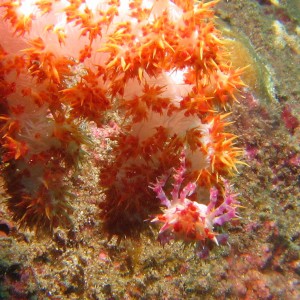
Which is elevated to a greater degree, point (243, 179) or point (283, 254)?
point (243, 179)

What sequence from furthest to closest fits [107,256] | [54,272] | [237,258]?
1. [237,258]
2. [107,256]
3. [54,272]

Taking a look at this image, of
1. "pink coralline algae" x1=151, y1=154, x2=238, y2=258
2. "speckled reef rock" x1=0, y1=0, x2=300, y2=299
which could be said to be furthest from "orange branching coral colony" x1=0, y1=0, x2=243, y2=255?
"speckled reef rock" x1=0, y1=0, x2=300, y2=299

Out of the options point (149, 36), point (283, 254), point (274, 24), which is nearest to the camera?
point (149, 36)

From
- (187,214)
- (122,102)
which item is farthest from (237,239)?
(122,102)

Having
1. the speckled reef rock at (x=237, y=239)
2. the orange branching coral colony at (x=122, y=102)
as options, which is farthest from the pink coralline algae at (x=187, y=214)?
the speckled reef rock at (x=237, y=239)

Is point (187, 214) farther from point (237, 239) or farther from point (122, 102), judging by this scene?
point (237, 239)

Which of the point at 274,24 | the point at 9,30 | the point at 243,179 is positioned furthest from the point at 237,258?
the point at 274,24

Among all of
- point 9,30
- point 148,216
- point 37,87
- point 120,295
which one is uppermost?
point 9,30

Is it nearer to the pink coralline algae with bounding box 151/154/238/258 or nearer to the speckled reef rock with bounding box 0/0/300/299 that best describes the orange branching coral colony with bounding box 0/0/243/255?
the pink coralline algae with bounding box 151/154/238/258

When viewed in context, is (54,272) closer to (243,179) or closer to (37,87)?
(37,87)
